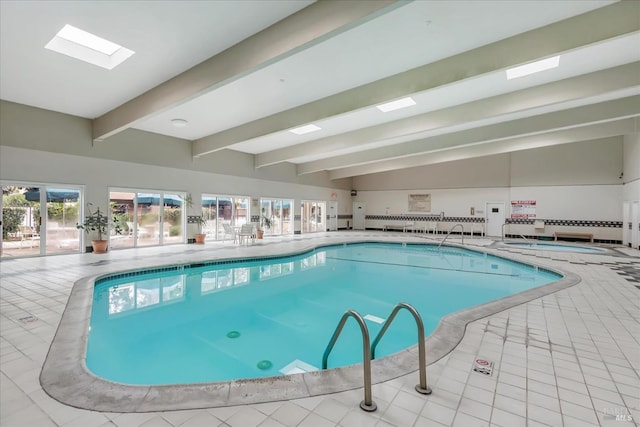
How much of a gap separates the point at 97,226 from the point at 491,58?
8.79 meters

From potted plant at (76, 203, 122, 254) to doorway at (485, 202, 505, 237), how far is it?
13.8m

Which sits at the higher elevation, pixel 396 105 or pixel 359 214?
pixel 396 105

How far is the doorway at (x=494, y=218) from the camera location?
1266 cm

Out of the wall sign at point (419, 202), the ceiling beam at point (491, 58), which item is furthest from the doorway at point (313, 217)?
the ceiling beam at point (491, 58)

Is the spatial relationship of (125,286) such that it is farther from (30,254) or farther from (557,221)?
(557,221)

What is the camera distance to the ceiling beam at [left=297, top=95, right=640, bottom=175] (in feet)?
21.6

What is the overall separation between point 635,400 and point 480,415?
1.03m

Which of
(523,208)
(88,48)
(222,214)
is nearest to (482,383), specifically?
(88,48)

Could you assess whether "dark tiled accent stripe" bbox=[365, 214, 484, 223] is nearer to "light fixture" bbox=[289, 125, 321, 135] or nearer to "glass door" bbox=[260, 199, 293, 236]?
"glass door" bbox=[260, 199, 293, 236]

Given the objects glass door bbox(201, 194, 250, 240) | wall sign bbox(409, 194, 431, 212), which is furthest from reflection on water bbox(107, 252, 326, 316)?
wall sign bbox(409, 194, 431, 212)

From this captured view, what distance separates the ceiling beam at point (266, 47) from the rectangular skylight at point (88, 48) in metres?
0.76

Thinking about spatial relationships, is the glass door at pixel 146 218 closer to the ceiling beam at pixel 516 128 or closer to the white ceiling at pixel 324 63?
the white ceiling at pixel 324 63

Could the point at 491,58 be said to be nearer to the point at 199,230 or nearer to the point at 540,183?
the point at 199,230

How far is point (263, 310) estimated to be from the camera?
4.18 metres
